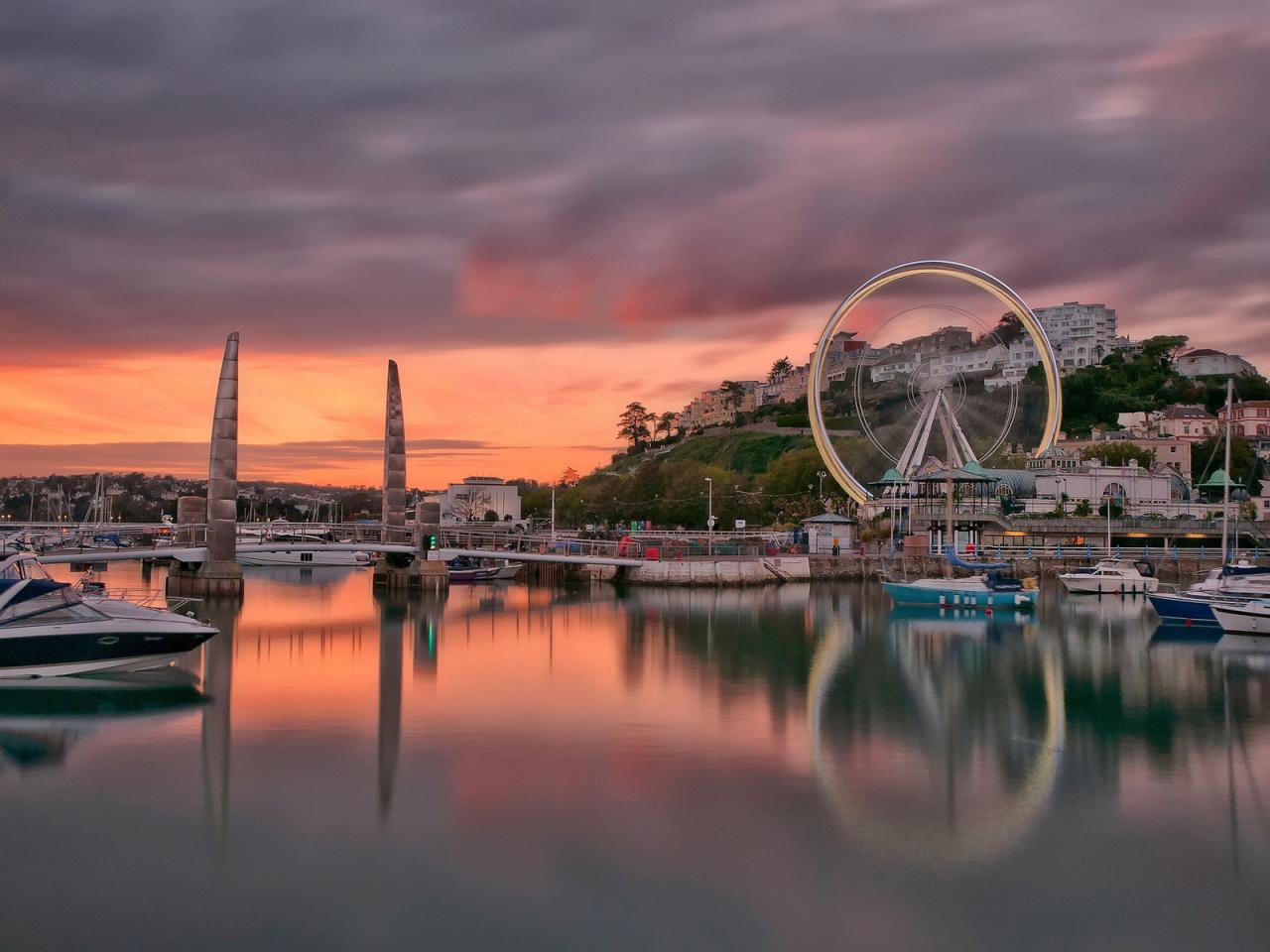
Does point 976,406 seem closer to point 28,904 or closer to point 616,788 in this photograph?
point 616,788

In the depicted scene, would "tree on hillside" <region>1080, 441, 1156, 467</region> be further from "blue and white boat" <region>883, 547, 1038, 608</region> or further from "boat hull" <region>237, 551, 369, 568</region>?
"boat hull" <region>237, 551, 369, 568</region>

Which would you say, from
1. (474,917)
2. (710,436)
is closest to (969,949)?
(474,917)

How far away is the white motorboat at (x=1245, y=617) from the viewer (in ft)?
119

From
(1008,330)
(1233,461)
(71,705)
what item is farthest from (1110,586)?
(1233,461)

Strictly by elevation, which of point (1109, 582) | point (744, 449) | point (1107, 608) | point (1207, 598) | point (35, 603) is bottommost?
point (1107, 608)

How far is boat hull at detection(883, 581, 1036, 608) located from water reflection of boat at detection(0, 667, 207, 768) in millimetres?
28565

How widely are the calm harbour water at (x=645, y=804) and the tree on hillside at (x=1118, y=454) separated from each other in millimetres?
61157

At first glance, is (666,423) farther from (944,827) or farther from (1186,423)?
(944,827)

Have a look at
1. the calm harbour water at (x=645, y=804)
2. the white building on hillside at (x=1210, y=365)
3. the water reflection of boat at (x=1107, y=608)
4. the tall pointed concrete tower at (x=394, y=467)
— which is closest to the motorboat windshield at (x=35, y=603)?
the calm harbour water at (x=645, y=804)

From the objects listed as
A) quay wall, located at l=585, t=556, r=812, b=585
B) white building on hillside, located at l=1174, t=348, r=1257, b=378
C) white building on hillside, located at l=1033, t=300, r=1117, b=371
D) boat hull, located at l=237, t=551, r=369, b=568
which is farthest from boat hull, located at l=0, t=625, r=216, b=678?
white building on hillside, located at l=1033, t=300, r=1117, b=371

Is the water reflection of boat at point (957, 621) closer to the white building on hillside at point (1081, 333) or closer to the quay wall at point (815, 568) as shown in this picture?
the quay wall at point (815, 568)

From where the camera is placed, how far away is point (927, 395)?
7181cm

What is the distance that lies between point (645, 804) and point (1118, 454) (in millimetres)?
83367

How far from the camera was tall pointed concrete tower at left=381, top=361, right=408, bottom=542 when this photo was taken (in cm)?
5516
